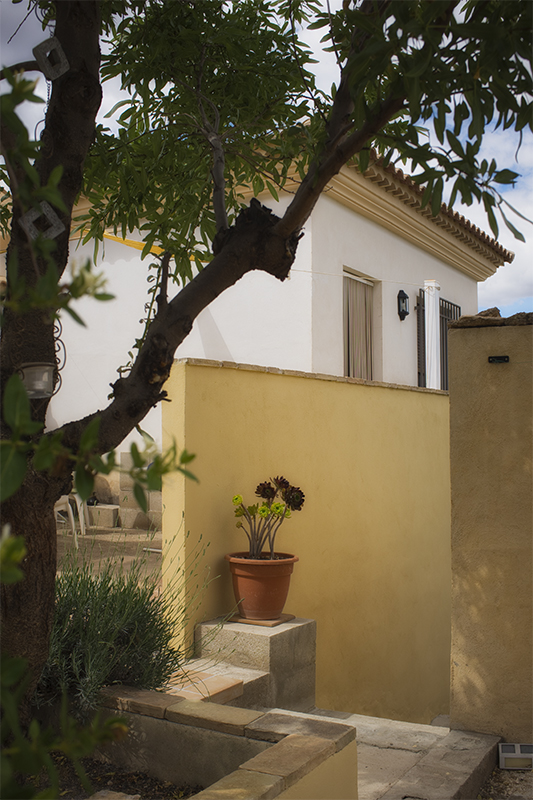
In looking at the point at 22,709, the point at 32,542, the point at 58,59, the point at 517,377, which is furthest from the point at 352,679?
the point at 58,59

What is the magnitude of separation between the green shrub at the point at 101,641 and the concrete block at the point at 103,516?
17.7 ft

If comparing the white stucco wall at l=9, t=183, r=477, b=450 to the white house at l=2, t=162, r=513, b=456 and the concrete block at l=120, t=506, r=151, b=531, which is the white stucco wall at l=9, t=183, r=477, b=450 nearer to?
the white house at l=2, t=162, r=513, b=456

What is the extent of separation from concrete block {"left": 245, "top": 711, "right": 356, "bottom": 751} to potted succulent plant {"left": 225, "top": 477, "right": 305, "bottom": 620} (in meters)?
1.56

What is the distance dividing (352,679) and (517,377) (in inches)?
126

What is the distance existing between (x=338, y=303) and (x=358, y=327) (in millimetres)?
839

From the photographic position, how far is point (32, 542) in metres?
2.25

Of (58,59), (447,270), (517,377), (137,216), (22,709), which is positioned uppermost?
(447,270)

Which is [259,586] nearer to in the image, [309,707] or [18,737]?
[309,707]

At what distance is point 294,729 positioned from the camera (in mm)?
2627

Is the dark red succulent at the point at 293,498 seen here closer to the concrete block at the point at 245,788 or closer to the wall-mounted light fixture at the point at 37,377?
the concrete block at the point at 245,788

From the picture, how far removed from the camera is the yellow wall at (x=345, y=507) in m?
4.60

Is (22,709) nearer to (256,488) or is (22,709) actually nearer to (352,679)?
(256,488)

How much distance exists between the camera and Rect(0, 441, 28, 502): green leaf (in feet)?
2.90

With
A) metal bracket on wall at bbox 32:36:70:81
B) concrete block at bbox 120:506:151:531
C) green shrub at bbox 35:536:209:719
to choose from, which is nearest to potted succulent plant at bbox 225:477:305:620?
green shrub at bbox 35:536:209:719
